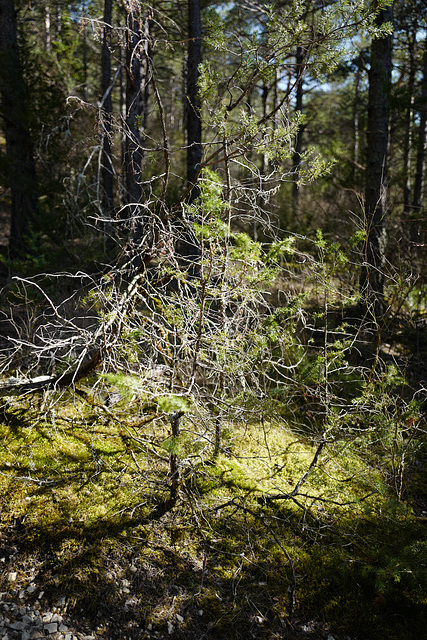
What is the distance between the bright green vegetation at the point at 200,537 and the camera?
2768 mm

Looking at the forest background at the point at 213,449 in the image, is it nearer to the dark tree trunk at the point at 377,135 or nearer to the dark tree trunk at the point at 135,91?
the dark tree trunk at the point at 135,91

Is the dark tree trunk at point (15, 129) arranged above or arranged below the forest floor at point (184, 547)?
above

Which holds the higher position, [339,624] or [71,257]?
[71,257]

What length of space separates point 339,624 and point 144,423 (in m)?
2.09

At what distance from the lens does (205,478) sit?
3.61 m

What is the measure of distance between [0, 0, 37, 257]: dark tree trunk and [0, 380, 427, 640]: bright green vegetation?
20.7ft

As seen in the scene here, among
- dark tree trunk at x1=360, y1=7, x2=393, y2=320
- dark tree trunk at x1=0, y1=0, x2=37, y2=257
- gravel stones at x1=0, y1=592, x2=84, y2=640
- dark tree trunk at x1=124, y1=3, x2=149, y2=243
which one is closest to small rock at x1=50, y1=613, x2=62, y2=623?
gravel stones at x1=0, y1=592, x2=84, y2=640

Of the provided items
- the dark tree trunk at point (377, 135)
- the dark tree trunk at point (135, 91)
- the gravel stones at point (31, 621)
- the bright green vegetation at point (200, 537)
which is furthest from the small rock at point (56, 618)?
the dark tree trunk at point (377, 135)

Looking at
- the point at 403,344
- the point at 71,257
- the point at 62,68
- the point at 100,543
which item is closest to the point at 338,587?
the point at 100,543

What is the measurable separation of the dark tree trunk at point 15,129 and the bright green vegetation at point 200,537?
631 centimetres

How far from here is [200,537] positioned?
10.6 feet

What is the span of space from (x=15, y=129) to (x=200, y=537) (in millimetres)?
9237

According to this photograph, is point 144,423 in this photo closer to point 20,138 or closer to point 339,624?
point 339,624

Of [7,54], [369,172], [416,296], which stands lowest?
[416,296]
